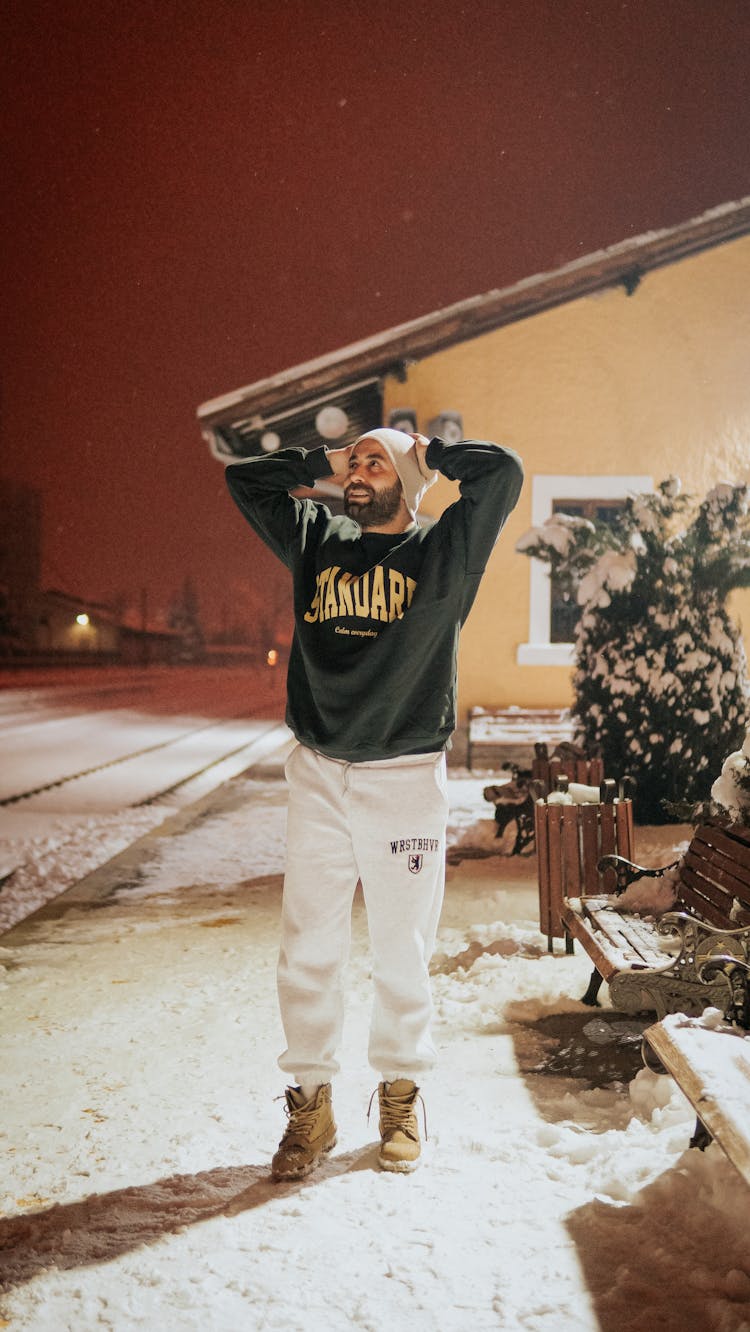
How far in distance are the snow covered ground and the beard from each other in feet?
6.04

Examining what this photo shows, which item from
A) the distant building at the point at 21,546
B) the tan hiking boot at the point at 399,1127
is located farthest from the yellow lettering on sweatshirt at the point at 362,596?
the distant building at the point at 21,546

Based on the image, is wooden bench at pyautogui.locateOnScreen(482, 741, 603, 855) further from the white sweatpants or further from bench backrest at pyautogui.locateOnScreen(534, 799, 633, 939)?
the white sweatpants

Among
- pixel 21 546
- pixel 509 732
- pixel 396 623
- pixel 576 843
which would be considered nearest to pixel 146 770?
pixel 509 732

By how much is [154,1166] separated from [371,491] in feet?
6.66

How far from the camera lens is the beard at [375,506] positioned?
318 cm

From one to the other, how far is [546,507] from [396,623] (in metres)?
10.1

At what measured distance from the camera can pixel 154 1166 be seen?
9.98 feet

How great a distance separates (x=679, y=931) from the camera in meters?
4.08

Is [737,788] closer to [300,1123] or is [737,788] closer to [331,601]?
[331,601]

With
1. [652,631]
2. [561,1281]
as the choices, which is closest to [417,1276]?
[561,1281]

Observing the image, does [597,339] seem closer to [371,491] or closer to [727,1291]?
[371,491]

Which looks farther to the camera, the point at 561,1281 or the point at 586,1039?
the point at 586,1039

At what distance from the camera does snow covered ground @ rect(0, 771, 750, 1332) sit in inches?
91.8

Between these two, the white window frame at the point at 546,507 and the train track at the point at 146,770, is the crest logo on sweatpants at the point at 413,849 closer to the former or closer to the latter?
the train track at the point at 146,770
